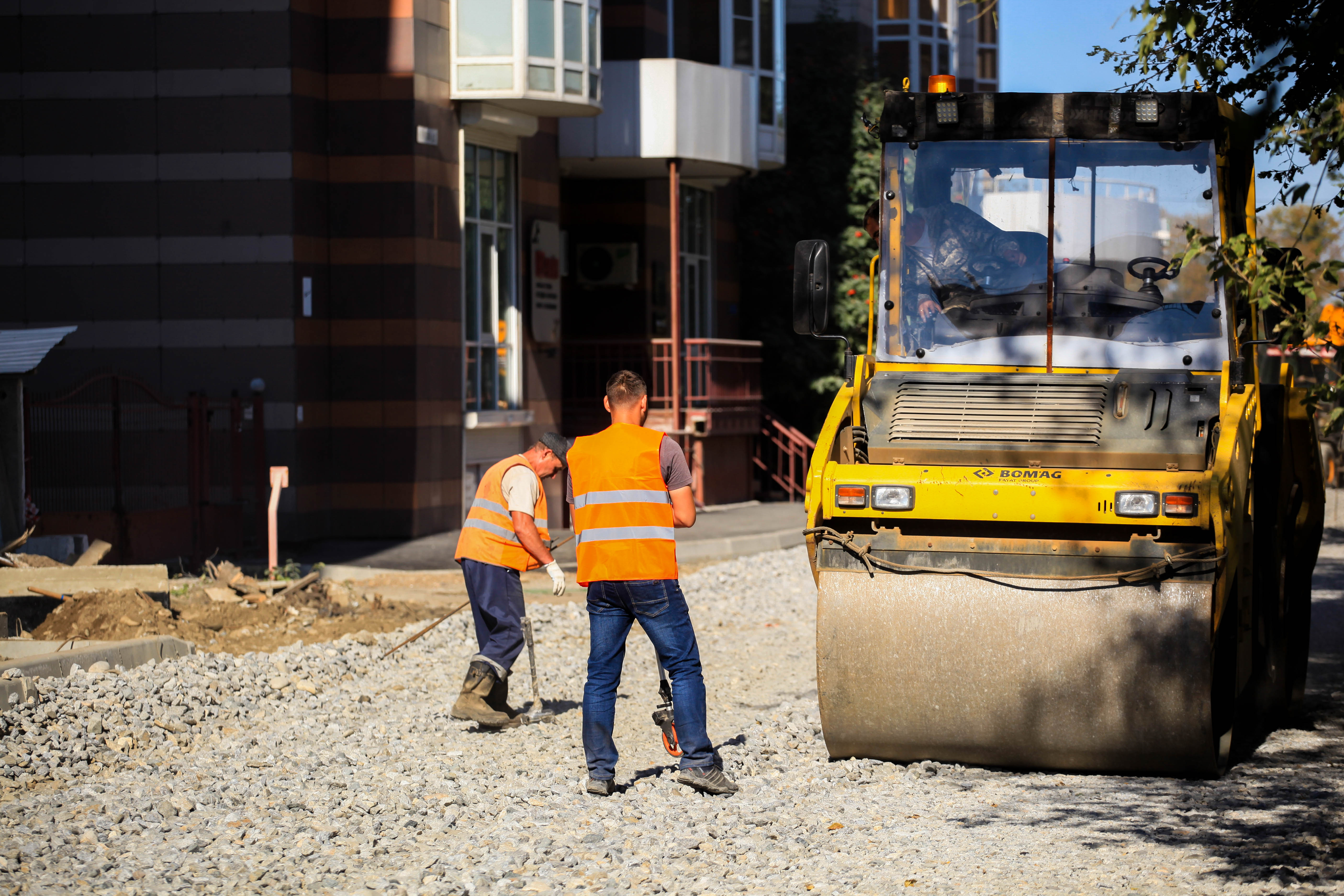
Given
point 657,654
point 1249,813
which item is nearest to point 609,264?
point 657,654

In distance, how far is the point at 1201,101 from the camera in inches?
320

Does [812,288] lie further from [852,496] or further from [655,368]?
[655,368]

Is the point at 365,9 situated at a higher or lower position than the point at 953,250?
higher

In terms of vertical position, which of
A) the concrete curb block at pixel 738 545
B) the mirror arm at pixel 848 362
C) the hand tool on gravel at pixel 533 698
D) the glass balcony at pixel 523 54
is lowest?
the concrete curb block at pixel 738 545

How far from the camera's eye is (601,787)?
283 inches

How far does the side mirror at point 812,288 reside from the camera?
8.16 m

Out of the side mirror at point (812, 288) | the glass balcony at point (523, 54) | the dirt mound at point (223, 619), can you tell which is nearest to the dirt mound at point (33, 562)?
the dirt mound at point (223, 619)

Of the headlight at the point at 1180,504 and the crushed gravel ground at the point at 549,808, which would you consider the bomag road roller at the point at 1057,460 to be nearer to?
the headlight at the point at 1180,504

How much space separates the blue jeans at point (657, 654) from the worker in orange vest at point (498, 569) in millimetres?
1351

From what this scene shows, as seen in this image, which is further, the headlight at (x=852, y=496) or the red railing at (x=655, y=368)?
the red railing at (x=655, y=368)

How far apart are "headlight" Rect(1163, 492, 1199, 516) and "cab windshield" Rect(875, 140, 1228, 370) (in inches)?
48.3

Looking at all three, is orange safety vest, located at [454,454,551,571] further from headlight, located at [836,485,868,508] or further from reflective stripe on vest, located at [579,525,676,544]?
headlight, located at [836,485,868,508]

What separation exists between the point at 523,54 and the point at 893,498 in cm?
1328

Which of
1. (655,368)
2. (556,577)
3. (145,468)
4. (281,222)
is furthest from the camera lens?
(655,368)
